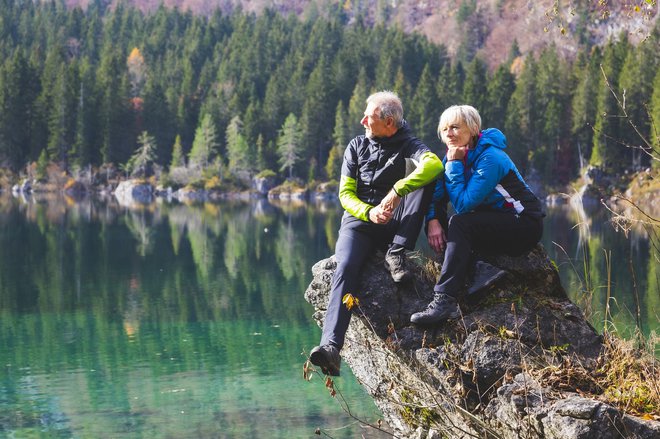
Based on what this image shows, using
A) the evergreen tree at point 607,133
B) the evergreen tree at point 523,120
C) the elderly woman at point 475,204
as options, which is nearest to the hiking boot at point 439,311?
the elderly woman at point 475,204

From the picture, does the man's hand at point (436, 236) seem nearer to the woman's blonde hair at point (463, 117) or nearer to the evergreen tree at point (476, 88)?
the woman's blonde hair at point (463, 117)

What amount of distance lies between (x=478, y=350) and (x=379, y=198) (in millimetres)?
1457

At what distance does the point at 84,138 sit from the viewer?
303 feet

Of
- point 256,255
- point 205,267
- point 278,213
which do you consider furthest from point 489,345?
point 278,213

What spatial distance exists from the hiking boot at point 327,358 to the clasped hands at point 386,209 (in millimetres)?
1039

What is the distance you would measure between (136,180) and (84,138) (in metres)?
9.45

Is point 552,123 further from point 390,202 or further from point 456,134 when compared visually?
point 390,202

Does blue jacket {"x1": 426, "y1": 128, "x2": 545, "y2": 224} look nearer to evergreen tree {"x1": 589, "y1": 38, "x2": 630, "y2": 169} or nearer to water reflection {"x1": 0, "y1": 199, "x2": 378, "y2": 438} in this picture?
water reflection {"x1": 0, "y1": 199, "x2": 378, "y2": 438}

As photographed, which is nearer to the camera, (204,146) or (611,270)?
(611,270)

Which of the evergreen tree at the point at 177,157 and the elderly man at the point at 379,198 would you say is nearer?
the elderly man at the point at 379,198

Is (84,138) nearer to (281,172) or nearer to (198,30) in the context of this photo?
(281,172)

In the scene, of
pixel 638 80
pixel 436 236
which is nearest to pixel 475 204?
pixel 436 236

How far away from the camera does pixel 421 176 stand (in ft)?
20.2

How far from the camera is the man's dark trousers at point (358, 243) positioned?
19.3 feet
